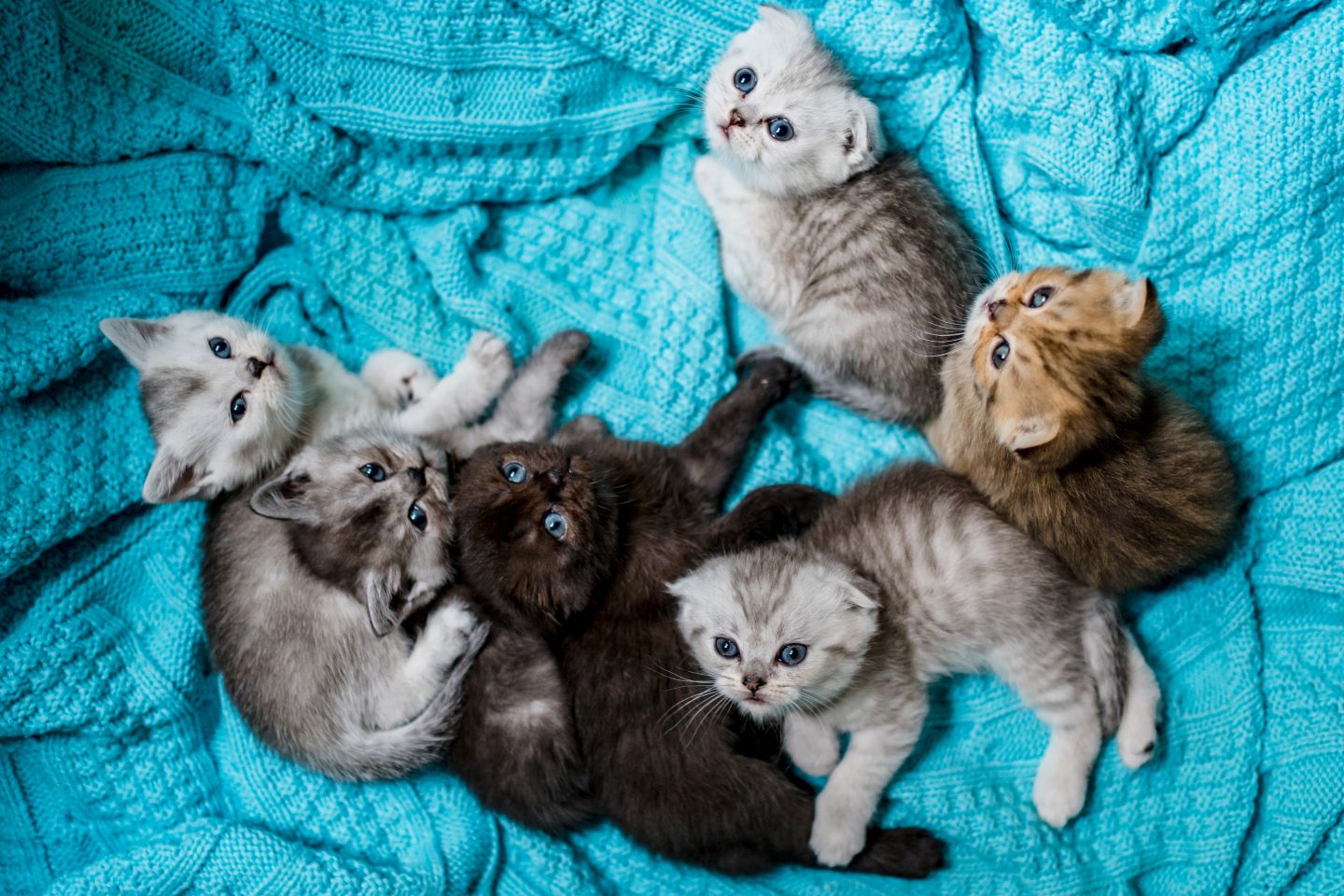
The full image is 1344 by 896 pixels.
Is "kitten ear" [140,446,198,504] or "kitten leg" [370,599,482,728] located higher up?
"kitten ear" [140,446,198,504]

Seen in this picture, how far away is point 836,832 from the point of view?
1852mm

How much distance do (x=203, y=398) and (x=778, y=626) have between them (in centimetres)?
113

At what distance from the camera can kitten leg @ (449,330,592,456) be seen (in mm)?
2150

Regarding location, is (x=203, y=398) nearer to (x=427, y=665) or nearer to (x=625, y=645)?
(x=427, y=665)

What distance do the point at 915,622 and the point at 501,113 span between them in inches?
49.4

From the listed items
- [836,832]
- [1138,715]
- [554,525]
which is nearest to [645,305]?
[554,525]

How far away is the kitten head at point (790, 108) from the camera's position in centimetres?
192

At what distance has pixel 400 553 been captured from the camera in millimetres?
1862

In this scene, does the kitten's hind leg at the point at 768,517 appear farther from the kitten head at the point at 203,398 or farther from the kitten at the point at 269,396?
the kitten head at the point at 203,398

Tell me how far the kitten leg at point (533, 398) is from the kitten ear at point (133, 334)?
58cm


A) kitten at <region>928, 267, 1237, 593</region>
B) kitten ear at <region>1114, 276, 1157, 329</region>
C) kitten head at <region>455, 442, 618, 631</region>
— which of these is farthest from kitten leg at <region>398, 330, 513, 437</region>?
kitten ear at <region>1114, 276, 1157, 329</region>

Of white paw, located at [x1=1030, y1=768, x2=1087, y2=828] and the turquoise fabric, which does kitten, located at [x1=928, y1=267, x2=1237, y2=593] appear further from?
white paw, located at [x1=1030, y1=768, x2=1087, y2=828]

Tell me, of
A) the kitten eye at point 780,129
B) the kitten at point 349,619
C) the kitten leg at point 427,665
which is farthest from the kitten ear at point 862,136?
the kitten leg at point 427,665

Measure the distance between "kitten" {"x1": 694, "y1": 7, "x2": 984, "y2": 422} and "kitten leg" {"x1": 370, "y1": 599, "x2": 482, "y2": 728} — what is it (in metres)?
0.85
